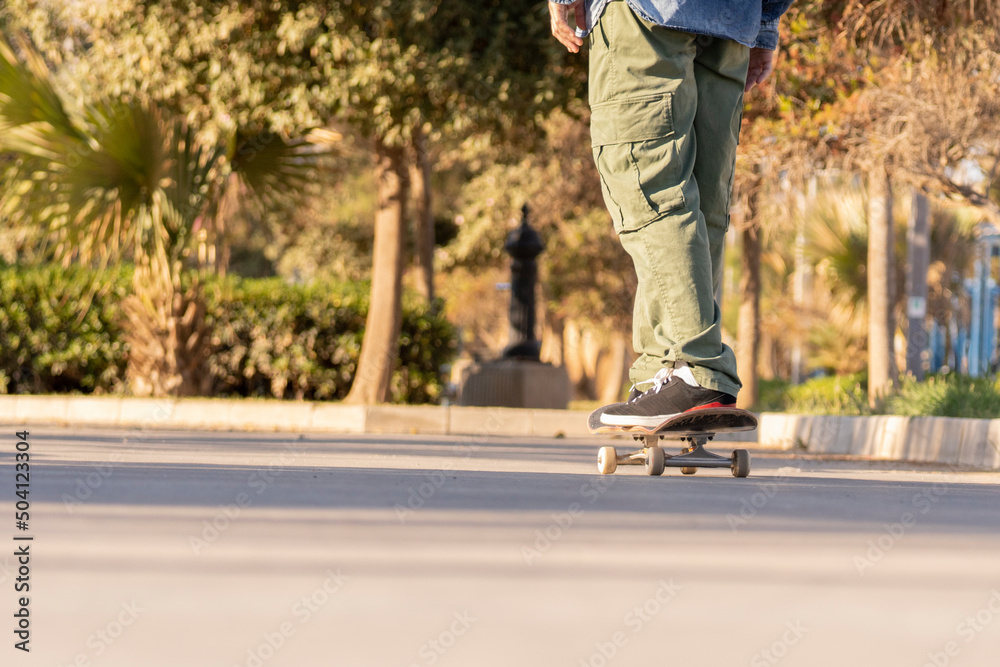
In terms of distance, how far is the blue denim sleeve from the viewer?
3635mm

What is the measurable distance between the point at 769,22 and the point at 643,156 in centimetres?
71

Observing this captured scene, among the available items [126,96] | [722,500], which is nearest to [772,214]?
[126,96]

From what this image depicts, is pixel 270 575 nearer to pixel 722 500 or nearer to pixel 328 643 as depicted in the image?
pixel 328 643

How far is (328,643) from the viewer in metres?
1.21

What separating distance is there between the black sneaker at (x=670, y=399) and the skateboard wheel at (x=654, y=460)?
0.54 ft

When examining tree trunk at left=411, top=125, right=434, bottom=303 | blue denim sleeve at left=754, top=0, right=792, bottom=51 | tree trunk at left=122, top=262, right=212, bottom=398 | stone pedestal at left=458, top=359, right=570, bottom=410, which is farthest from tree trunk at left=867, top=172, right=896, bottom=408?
blue denim sleeve at left=754, top=0, right=792, bottom=51

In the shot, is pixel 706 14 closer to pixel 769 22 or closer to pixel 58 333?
pixel 769 22

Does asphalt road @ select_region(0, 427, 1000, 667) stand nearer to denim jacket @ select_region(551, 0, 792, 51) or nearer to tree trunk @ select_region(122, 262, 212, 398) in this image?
denim jacket @ select_region(551, 0, 792, 51)

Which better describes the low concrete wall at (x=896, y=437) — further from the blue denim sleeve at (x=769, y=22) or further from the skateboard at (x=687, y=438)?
the blue denim sleeve at (x=769, y=22)

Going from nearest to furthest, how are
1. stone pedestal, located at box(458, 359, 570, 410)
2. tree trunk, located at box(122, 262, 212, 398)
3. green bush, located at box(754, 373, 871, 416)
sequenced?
green bush, located at box(754, 373, 871, 416) < tree trunk, located at box(122, 262, 212, 398) < stone pedestal, located at box(458, 359, 570, 410)

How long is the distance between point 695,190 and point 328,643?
2.43 meters

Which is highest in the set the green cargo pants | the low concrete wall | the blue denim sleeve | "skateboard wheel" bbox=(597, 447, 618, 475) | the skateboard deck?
the blue denim sleeve

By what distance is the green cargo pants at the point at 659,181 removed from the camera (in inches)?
132

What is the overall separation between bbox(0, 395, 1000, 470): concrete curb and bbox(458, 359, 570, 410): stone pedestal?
10.7 ft
